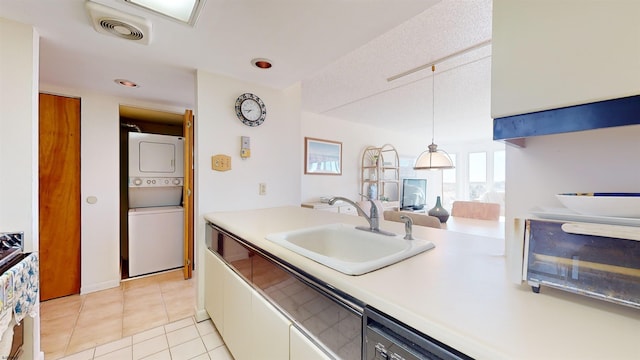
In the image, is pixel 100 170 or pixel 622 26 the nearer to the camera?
pixel 622 26

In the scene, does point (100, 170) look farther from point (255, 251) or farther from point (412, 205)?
point (412, 205)

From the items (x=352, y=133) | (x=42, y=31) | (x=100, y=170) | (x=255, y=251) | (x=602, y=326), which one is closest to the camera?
(x=602, y=326)

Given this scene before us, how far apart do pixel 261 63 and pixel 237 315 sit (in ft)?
5.80

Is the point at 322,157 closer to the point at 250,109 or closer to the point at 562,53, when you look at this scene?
the point at 250,109

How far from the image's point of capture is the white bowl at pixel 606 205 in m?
0.55

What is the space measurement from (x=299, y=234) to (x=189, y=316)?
5.14 ft

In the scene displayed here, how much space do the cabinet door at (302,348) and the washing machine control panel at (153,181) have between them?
3.02m

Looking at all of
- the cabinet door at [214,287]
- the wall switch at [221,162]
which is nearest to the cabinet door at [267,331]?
the cabinet door at [214,287]

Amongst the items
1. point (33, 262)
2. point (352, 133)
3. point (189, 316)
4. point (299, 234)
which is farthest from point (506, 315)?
point (352, 133)

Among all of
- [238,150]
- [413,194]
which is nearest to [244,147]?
[238,150]

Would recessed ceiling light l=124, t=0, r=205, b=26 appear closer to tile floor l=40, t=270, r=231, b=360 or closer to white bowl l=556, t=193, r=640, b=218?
white bowl l=556, t=193, r=640, b=218

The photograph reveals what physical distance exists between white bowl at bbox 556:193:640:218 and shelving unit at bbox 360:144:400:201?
13.7ft

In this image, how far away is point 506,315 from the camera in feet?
1.72

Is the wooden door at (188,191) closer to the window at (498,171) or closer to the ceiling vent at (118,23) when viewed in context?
the ceiling vent at (118,23)
